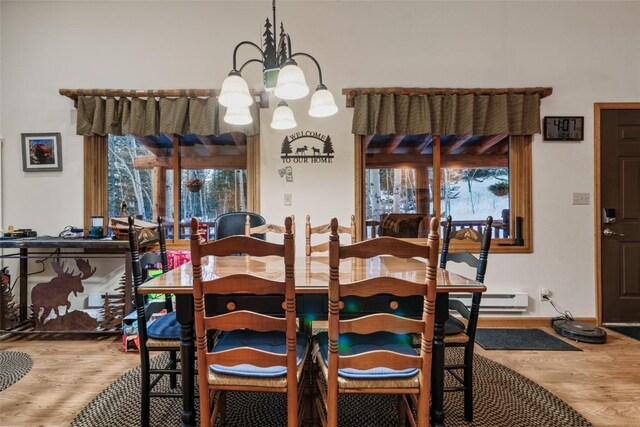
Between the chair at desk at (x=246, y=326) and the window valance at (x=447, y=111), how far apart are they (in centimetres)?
225

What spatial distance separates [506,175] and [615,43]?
1.64 meters

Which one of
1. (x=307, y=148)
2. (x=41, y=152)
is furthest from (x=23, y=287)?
(x=307, y=148)

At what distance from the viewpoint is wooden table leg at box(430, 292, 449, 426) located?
141cm

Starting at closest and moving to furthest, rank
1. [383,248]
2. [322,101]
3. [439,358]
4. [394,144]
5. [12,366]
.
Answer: [383,248] → [439,358] → [322,101] → [12,366] → [394,144]

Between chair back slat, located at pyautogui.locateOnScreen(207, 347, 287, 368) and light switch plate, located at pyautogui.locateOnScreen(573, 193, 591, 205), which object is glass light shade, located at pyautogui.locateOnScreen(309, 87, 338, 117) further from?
light switch plate, located at pyautogui.locateOnScreen(573, 193, 591, 205)

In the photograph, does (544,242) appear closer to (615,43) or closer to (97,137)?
(615,43)

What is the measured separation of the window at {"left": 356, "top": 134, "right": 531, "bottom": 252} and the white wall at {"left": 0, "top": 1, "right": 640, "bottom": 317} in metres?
0.22

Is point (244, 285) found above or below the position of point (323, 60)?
below

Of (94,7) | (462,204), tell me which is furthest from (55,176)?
(462,204)

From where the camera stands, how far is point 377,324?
1.21 meters

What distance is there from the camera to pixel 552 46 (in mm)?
3309

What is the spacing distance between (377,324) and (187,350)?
821 millimetres

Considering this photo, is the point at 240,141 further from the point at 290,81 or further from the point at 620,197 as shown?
the point at 620,197

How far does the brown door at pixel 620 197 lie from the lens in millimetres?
3260
